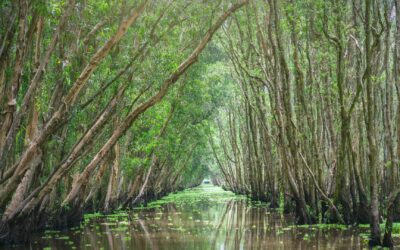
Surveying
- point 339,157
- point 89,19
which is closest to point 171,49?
point 89,19

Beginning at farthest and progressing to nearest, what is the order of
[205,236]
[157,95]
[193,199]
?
[193,199] → [205,236] → [157,95]

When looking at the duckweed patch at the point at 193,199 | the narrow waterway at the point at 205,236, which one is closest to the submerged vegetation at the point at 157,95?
the narrow waterway at the point at 205,236

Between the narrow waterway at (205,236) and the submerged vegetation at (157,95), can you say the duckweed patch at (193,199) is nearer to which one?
the submerged vegetation at (157,95)

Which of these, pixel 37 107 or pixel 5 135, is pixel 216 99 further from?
pixel 5 135

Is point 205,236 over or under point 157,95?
under

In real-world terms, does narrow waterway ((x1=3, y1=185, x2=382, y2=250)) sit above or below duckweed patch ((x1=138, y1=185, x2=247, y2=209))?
below

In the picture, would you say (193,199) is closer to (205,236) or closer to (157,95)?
(205,236)

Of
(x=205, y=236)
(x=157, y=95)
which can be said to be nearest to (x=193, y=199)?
(x=205, y=236)

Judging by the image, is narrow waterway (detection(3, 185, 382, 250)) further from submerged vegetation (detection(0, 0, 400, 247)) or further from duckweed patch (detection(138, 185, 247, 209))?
duckweed patch (detection(138, 185, 247, 209))

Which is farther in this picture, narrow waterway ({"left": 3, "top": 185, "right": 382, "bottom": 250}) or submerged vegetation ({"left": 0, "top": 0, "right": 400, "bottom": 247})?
narrow waterway ({"left": 3, "top": 185, "right": 382, "bottom": 250})

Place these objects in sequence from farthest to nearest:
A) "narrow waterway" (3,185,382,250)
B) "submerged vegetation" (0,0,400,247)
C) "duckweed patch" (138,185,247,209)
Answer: "duckweed patch" (138,185,247,209), "narrow waterway" (3,185,382,250), "submerged vegetation" (0,0,400,247)

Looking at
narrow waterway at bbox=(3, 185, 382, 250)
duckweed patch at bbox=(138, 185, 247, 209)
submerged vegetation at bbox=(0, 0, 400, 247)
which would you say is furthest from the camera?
duckweed patch at bbox=(138, 185, 247, 209)

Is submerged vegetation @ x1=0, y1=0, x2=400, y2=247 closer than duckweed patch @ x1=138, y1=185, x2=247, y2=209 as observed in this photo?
Yes

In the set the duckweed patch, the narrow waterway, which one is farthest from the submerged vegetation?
the duckweed patch
